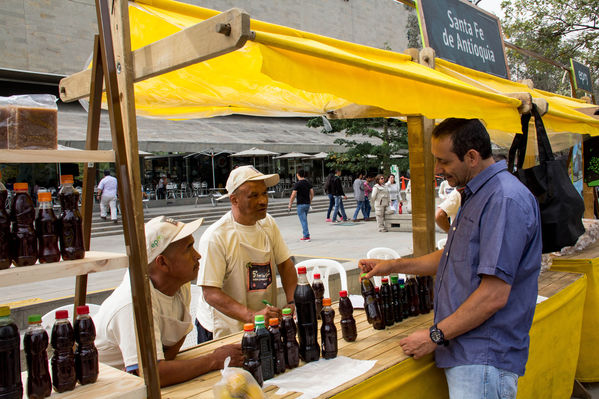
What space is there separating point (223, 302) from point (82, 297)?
106cm

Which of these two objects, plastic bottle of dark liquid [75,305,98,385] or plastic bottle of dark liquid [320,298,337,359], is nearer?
plastic bottle of dark liquid [75,305,98,385]

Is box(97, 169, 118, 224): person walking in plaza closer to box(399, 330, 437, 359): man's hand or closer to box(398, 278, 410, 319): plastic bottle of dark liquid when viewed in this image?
box(398, 278, 410, 319): plastic bottle of dark liquid

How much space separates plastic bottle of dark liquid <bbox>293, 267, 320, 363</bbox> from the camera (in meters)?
2.58

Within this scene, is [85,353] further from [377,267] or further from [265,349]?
[377,267]

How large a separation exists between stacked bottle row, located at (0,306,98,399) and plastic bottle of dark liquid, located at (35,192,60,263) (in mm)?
207

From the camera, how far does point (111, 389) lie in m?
1.75

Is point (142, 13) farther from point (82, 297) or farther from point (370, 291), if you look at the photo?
point (370, 291)

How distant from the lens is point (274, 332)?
2.42 m

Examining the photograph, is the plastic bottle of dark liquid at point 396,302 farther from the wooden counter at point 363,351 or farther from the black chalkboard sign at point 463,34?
the black chalkboard sign at point 463,34

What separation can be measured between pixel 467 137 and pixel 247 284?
1.85 metres

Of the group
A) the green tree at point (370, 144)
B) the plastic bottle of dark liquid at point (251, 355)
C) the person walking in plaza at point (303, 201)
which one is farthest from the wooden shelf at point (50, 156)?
the green tree at point (370, 144)

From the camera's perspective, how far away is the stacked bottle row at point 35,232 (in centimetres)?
164

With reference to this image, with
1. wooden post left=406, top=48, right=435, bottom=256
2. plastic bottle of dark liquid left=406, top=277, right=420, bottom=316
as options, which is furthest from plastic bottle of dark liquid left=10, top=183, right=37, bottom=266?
wooden post left=406, top=48, right=435, bottom=256

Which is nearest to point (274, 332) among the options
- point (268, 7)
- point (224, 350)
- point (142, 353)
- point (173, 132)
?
point (224, 350)
